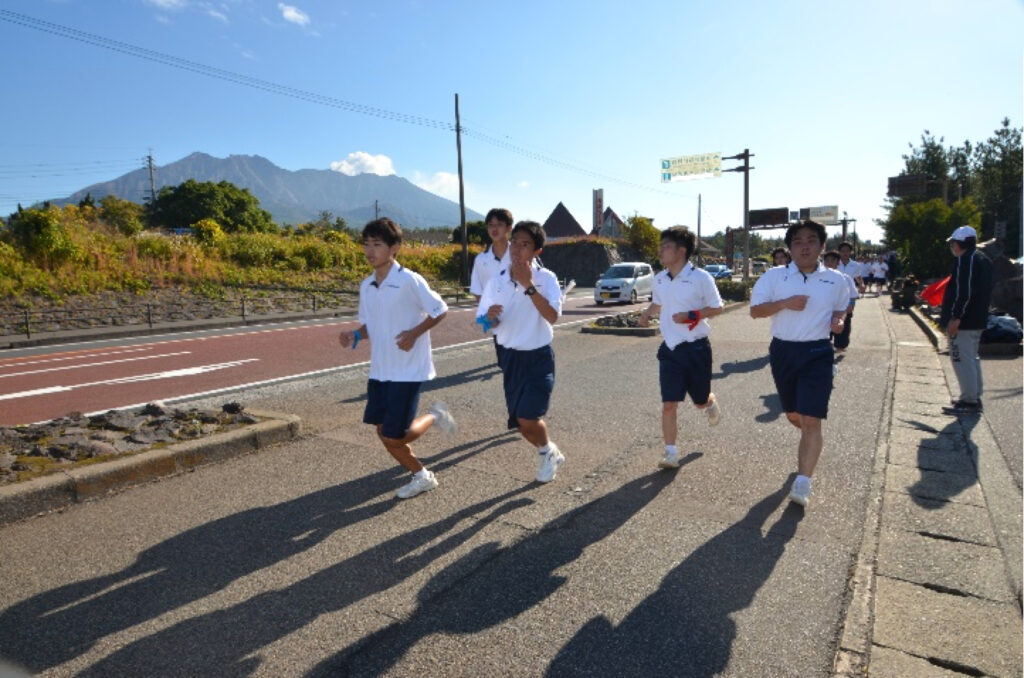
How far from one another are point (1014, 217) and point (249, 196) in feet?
192

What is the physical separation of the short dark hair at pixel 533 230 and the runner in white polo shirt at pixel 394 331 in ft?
2.34

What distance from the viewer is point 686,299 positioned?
4.65 metres

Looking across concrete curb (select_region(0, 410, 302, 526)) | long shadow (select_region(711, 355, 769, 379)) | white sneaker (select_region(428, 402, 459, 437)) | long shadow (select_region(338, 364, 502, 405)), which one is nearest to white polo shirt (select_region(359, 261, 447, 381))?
white sneaker (select_region(428, 402, 459, 437))

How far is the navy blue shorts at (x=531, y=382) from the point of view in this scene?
419 centimetres

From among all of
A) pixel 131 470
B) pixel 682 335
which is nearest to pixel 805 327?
pixel 682 335

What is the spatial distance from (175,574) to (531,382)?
232cm

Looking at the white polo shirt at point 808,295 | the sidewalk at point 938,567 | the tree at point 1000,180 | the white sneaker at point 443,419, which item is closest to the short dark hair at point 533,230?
the white sneaker at point 443,419

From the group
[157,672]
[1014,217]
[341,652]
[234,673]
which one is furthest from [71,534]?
[1014,217]

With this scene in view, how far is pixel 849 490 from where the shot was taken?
4152 millimetres

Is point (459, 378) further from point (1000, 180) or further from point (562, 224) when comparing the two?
point (562, 224)

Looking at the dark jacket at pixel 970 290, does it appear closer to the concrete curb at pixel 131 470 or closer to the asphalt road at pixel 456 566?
the asphalt road at pixel 456 566

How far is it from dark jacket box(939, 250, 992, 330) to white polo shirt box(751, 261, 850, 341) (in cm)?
297

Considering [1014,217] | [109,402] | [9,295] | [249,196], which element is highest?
[249,196]

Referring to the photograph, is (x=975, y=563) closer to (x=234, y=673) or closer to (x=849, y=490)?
(x=849, y=490)
